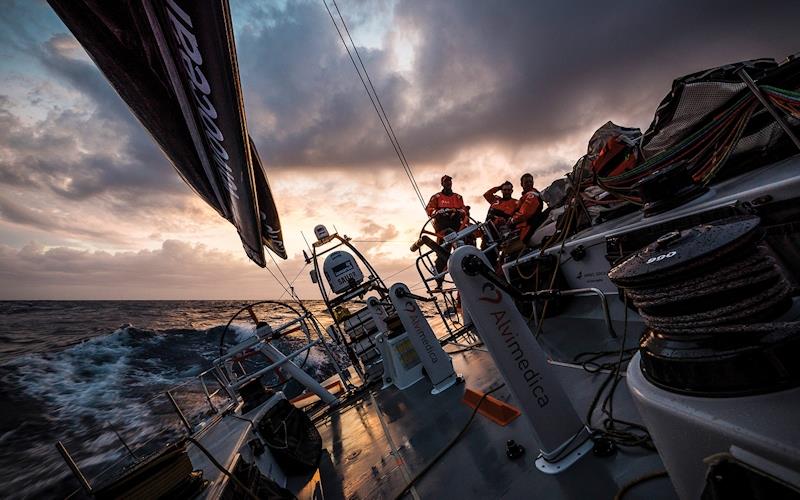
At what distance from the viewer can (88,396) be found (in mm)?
9883

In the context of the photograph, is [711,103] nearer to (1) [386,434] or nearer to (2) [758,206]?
(2) [758,206]

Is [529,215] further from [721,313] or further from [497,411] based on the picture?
[721,313]

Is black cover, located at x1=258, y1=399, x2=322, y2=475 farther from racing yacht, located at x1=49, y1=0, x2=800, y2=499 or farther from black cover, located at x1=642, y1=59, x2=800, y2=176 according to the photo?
black cover, located at x1=642, y1=59, x2=800, y2=176

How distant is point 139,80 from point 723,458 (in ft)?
15.3

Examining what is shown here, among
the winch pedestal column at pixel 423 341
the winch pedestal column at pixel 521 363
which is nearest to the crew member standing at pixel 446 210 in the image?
the winch pedestal column at pixel 423 341

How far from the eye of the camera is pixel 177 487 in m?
2.00

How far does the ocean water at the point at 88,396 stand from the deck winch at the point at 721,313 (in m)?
6.17

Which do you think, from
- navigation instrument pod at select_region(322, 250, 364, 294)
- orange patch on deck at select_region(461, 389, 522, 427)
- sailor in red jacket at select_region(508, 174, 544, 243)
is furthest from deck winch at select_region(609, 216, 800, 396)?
navigation instrument pod at select_region(322, 250, 364, 294)

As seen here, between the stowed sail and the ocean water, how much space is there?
12.5 ft

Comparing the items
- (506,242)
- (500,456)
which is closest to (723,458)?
(500,456)

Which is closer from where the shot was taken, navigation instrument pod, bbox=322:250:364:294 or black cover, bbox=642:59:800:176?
black cover, bbox=642:59:800:176

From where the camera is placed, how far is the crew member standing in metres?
8.05

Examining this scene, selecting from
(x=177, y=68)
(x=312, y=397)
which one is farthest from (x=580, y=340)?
(x=312, y=397)

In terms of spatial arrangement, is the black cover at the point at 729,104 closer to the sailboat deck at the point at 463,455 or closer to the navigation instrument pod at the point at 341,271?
the sailboat deck at the point at 463,455
